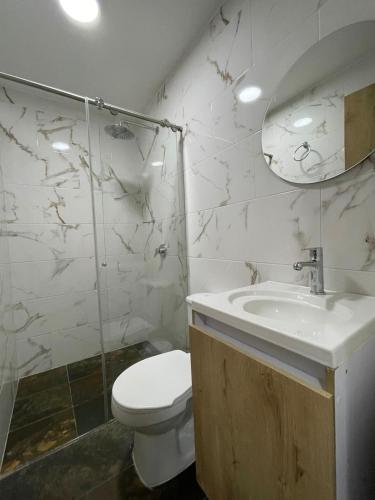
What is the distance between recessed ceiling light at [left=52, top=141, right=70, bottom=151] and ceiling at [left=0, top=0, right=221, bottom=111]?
0.42 metres

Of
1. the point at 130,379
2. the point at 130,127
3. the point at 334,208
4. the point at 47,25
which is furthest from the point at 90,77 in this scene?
the point at 130,379

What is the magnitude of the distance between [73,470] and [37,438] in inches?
14.4

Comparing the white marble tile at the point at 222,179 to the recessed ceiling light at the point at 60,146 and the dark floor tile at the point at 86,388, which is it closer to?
the recessed ceiling light at the point at 60,146

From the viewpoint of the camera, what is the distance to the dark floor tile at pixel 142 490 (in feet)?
3.15

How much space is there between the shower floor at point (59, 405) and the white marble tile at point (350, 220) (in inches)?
60.8

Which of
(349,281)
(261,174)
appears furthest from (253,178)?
(349,281)

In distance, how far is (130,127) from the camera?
1609mm

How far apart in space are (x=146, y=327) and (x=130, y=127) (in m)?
1.56

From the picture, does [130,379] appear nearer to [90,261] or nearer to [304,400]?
[304,400]

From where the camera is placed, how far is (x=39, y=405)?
5.05 feet

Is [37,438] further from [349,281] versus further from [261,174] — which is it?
[261,174]

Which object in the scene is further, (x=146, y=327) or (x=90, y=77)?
(x=146, y=327)

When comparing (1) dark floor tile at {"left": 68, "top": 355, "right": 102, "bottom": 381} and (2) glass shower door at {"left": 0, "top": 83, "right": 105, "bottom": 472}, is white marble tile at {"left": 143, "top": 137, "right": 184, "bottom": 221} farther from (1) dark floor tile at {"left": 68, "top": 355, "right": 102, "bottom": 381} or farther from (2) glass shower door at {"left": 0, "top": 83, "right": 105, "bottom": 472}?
(1) dark floor tile at {"left": 68, "top": 355, "right": 102, "bottom": 381}

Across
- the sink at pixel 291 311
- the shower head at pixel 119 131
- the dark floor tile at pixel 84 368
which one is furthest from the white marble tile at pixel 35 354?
the sink at pixel 291 311
